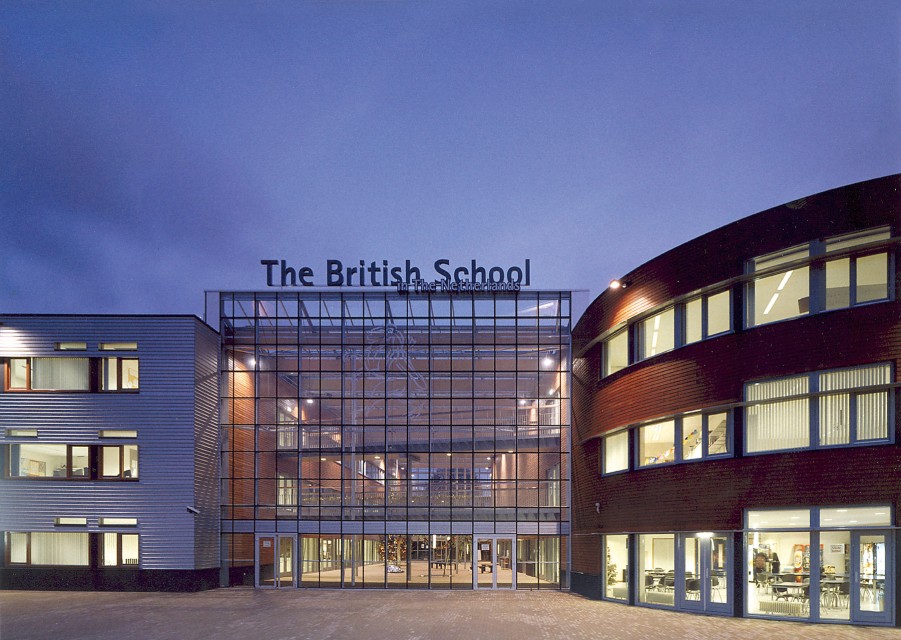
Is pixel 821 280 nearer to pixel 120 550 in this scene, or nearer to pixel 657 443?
pixel 657 443

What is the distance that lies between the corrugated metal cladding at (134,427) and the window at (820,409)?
20.8 m

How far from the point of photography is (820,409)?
19797 mm

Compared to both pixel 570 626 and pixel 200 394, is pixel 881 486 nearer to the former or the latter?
pixel 570 626

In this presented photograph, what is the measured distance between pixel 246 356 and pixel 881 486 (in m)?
24.7

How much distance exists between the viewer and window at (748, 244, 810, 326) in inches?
807

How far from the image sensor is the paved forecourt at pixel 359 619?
61.0 feet

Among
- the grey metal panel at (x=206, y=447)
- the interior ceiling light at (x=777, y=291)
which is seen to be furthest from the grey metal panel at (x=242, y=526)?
the interior ceiling light at (x=777, y=291)

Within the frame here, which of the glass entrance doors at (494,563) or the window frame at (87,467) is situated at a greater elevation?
the window frame at (87,467)

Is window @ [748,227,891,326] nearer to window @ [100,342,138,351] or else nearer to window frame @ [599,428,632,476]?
window frame @ [599,428,632,476]

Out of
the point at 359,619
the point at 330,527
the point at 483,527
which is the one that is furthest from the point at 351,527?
the point at 359,619

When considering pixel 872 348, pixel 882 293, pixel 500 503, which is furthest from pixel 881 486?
pixel 500 503

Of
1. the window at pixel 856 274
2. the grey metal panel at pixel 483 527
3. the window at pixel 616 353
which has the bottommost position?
the grey metal panel at pixel 483 527

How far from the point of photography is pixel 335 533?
32.7 meters

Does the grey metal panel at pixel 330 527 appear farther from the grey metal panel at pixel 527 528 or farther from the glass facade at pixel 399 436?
the grey metal panel at pixel 527 528
